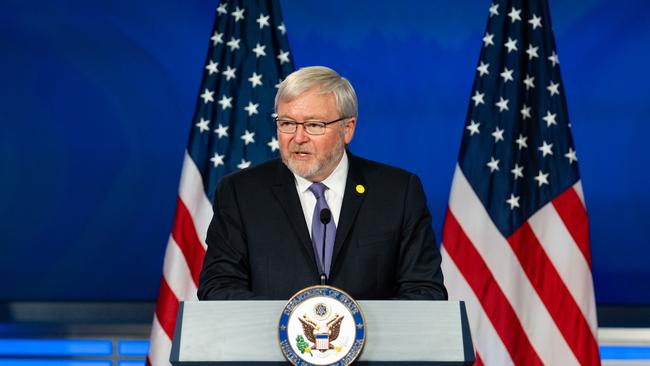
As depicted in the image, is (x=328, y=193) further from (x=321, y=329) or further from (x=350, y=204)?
(x=321, y=329)

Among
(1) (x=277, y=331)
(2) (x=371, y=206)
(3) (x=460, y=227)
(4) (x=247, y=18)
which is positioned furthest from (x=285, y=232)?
(4) (x=247, y=18)

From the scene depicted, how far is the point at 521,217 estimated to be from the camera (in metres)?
4.04

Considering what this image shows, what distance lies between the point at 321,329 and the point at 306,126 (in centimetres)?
71

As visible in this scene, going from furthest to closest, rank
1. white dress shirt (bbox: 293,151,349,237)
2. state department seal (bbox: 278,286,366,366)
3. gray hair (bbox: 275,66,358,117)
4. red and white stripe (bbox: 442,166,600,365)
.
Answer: red and white stripe (bbox: 442,166,600,365), white dress shirt (bbox: 293,151,349,237), gray hair (bbox: 275,66,358,117), state department seal (bbox: 278,286,366,366)

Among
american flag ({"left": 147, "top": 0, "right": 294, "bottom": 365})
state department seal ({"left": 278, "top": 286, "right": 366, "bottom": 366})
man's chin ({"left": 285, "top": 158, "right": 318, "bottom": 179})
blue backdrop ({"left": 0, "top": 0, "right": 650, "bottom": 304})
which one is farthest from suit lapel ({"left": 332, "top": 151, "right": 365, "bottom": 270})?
blue backdrop ({"left": 0, "top": 0, "right": 650, "bottom": 304})

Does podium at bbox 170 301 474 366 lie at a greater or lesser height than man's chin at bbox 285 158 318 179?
lesser

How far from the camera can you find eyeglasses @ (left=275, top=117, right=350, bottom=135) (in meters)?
2.33

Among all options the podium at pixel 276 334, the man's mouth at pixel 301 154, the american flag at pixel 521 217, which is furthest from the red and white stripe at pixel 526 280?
the podium at pixel 276 334

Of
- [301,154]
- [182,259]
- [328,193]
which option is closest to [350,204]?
[328,193]

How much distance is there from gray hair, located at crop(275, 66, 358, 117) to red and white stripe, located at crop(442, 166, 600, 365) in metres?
1.75

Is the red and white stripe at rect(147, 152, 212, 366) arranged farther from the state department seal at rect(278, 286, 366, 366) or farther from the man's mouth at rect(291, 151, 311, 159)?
the state department seal at rect(278, 286, 366, 366)

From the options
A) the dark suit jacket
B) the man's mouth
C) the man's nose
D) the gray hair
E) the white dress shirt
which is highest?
the gray hair

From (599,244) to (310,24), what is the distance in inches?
72.3

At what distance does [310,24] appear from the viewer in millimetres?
4656
